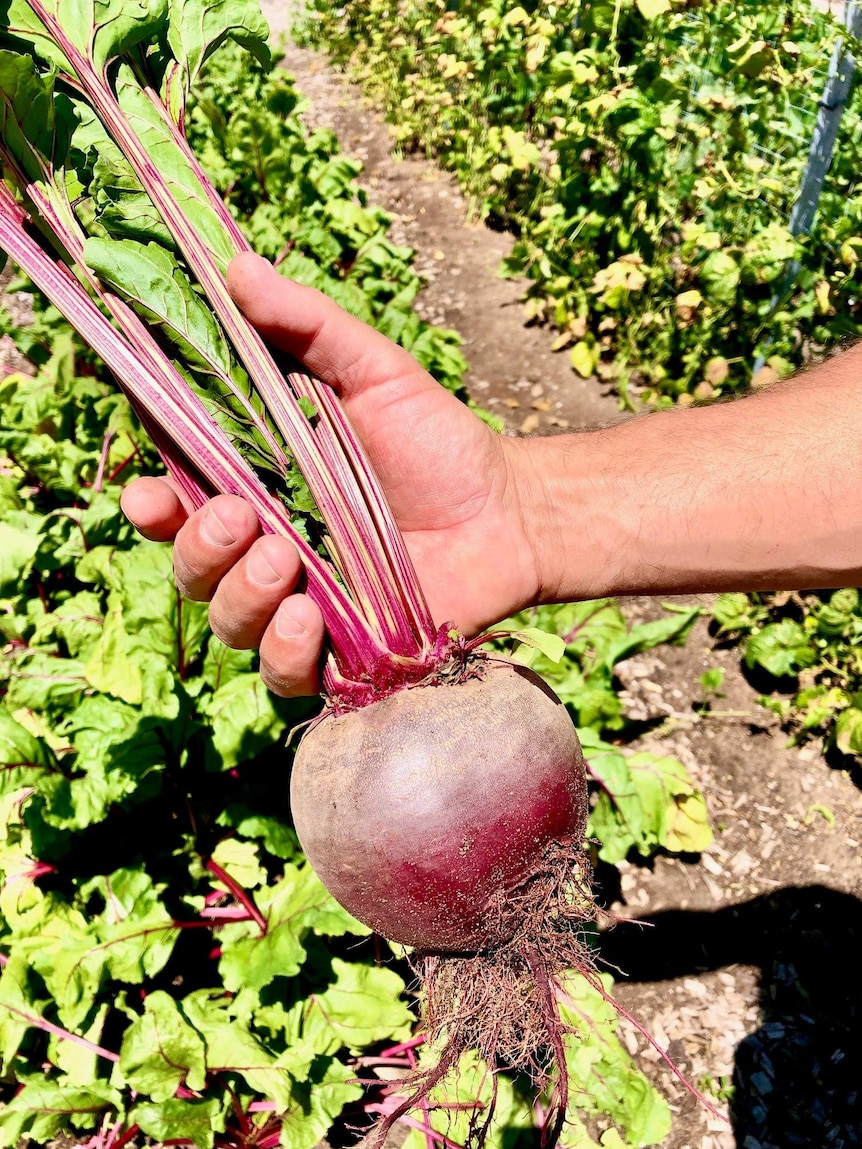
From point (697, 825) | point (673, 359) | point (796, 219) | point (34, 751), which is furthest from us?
point (673, 359)

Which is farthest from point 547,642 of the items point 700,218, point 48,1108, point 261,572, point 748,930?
point 700,218

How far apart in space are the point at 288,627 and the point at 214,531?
257 millimetres

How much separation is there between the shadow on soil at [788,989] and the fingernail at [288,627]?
144 cm

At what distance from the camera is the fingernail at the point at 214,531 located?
5.61ft

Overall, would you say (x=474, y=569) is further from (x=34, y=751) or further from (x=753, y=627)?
(x=753, y=627)

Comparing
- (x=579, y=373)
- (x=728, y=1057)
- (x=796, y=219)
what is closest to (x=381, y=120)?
(x=579, y=373)

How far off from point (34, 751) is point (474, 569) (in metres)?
1.25

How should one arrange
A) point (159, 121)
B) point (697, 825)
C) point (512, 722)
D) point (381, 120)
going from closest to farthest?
1. point (512, 722)
2. point (159, 121)
3. point (697, 825)
4. point (381, 120)

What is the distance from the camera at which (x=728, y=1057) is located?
2.38 m

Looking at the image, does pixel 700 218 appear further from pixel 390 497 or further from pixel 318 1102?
pixel 318 1102

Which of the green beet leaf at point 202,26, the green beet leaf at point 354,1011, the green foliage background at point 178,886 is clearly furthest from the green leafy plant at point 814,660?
the green beet leaf at point 202,26

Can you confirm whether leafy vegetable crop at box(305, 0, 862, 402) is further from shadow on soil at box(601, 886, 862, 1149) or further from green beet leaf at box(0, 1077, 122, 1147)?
green beet leaf at box(0, 1077, 122, 1147)

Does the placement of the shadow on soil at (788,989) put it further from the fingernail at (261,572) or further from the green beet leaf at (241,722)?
the fingernail at (261,572)

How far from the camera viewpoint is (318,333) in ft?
6.21
